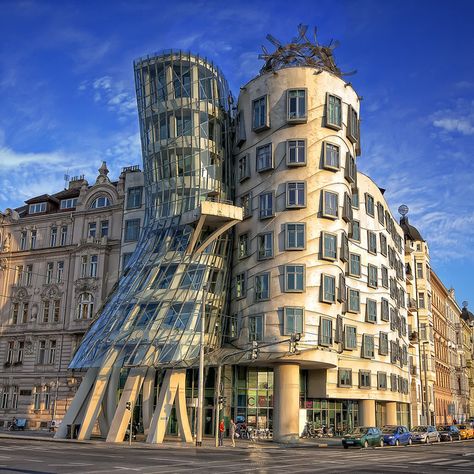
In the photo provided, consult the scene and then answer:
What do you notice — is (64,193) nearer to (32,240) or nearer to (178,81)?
(32,240)

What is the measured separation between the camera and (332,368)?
54.5 m

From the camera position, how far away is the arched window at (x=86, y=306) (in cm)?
6531

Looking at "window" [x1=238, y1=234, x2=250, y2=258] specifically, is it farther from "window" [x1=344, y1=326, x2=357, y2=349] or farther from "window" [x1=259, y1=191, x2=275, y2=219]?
"window" [x1=344, y1=326, x2=357, y2=349]

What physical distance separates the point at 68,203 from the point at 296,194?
31629 millimetres

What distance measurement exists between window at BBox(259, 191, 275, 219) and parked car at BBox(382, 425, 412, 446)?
19.1 meters

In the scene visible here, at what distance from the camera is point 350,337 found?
5778 centimetres

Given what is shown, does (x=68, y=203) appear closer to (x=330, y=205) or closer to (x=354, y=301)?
(x=330, y=205)

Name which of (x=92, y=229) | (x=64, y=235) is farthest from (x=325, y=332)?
(x=64, y=235)

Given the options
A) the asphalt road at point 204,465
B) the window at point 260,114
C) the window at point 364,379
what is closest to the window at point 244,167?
the window at point 260,114

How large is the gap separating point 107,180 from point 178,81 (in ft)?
53.0

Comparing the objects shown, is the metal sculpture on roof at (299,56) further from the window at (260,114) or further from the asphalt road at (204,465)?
the asphalt road at (204,465)

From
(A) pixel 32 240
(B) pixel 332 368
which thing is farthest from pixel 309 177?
(A) pixel 32 240

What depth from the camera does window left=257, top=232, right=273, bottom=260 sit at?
51344 millimetres

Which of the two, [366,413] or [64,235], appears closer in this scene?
Answer: [366,413]
